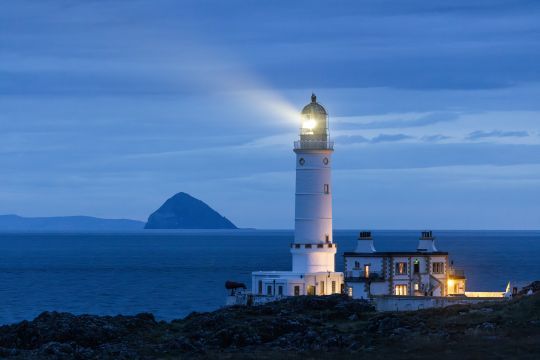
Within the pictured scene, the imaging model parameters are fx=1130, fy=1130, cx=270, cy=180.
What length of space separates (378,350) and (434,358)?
344 cm

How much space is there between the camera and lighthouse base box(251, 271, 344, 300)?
77625 mm

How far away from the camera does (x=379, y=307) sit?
225ft

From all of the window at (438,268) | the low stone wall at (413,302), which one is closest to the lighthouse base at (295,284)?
the window at (438,268)

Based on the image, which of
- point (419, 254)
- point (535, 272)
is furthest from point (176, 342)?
point (535, 272)

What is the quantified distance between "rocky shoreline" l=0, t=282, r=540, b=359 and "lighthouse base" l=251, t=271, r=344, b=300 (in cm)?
2035

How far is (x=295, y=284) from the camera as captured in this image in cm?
7769

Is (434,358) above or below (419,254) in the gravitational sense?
below

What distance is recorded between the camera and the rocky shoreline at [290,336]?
45.2 metres

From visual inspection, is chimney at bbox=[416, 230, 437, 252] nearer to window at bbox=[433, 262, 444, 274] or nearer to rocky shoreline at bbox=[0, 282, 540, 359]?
window at bbox=[433, 262, 444, 274]

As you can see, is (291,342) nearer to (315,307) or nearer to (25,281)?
(315,307)

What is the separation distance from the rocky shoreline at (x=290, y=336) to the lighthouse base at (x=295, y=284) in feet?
66.8

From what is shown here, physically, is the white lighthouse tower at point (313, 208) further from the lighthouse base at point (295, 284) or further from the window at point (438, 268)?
the window at point (438, 268)

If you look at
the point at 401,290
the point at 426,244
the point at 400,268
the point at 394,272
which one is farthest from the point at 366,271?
the point at 426,244

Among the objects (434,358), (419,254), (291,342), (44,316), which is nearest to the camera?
(434,358)
